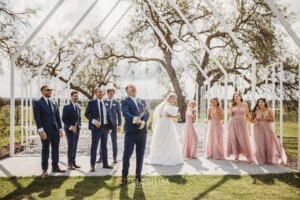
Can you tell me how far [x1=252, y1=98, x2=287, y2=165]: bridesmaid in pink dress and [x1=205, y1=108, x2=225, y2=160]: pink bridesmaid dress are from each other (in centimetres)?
110

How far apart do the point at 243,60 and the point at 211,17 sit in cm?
284

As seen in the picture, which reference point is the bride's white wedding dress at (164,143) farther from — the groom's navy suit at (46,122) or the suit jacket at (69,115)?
the groom's navy suit at (46,122)

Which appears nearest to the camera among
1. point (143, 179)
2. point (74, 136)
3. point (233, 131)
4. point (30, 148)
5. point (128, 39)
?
point (143, 179)

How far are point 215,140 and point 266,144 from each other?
138 cm

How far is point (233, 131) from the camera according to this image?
913cm

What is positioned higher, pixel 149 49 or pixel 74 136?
pixel 149 49

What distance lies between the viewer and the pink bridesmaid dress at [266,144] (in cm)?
842

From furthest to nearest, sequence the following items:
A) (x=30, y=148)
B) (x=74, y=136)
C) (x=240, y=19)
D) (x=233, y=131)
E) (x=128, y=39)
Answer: (x=128, y=39) → (x=240, y=19) → (x=30, y=148) → (x=233, y=131) → (x=74, y=136)

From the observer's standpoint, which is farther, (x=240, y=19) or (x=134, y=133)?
(x=240, y=19)

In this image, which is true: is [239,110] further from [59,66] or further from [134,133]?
[59,66]

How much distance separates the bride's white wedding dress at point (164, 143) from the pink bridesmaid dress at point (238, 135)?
4.21ft

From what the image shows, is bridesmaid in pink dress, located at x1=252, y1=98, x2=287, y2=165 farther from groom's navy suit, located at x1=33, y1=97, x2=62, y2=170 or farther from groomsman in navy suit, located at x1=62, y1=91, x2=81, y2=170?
groom's navy suit, located at x1=33, y1=97, x2=62, y2=170

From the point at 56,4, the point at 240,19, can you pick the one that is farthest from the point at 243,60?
the point at 56,4

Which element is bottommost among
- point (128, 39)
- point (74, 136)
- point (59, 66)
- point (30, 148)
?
point (30, 148)
